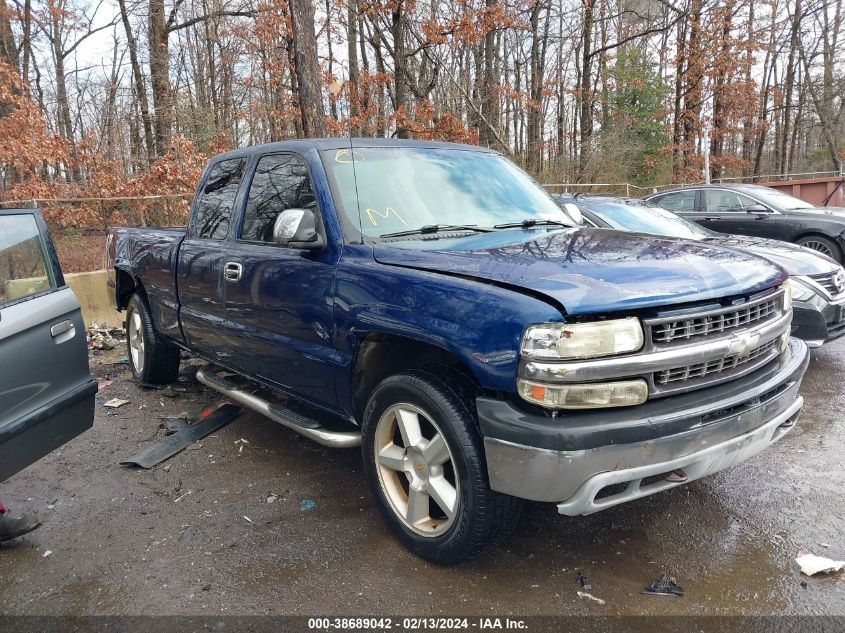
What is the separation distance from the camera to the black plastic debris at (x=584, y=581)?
2605 mm

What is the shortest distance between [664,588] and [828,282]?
4055 millimetres

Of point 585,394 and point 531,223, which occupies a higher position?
point 531,223

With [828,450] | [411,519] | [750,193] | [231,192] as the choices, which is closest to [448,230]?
[411,519]

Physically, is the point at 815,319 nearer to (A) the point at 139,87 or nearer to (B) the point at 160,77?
(B) the point at 160,77

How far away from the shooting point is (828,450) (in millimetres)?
3904

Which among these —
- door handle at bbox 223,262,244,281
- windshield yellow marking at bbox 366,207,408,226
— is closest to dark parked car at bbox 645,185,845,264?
windshield yellow marking at bbox 366,207,408,226

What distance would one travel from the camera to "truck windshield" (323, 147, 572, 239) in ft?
10.7

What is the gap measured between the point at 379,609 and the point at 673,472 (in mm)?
1346

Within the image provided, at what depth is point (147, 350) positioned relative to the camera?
5.49 metres

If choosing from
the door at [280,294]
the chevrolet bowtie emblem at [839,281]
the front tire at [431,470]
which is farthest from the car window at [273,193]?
the chevrolet bowtie emblem at [839,281]

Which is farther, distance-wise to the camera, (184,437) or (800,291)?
(800,291)

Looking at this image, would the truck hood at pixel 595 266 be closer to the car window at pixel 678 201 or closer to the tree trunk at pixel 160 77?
the car window at pixel 678 201

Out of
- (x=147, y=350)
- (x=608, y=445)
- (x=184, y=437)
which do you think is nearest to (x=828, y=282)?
(x=608, y=445)

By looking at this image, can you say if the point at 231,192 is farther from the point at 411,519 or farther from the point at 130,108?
the point at 130,108
